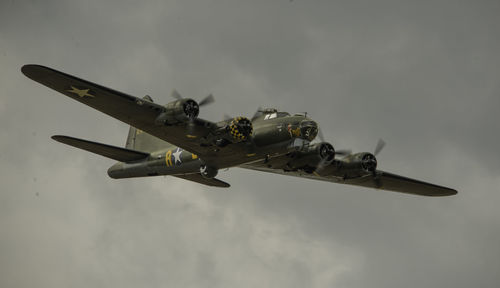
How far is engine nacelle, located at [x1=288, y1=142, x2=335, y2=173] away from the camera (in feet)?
102

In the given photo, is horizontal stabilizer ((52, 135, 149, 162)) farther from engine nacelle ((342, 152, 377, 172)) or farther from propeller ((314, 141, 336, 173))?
engine nacelle ((342, 152, 377, 172))

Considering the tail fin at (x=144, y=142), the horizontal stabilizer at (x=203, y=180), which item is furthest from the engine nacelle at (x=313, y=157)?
the tail fin at (x=144, y=142)

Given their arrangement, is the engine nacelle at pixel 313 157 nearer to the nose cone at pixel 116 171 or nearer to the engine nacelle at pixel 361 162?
the engine nacelle at pixel 361 162

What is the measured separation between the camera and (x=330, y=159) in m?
31.3

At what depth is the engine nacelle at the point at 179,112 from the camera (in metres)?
25.9

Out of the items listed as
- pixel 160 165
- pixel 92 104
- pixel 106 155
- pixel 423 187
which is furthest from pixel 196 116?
pixel 423 187

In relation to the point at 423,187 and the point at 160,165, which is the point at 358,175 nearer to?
the point at 423,187

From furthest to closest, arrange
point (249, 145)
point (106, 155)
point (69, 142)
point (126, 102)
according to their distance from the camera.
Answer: point (106, 155), point (69, 142), point (249, 145), point (126, 102)

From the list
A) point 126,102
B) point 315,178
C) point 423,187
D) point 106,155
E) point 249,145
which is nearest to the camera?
point 126,102

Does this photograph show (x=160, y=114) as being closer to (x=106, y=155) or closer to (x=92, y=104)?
(x=92, y=104)

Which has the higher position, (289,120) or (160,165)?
(289,120)

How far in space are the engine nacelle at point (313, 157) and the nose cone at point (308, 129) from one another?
2.71 meters

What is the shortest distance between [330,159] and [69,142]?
14273 mm

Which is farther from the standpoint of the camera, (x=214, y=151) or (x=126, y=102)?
(x=214, y=151)
